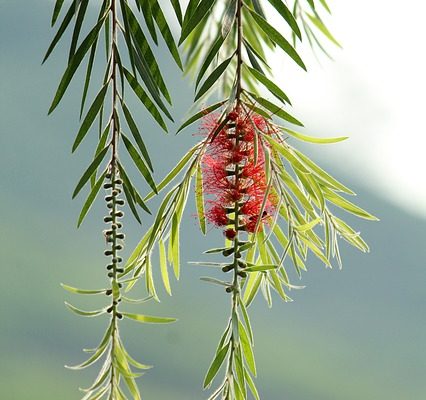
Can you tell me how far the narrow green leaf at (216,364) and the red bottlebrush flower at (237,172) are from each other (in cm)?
9

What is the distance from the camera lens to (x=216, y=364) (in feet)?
1.87

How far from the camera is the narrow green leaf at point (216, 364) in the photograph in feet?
1.85

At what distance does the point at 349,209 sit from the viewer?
667mm

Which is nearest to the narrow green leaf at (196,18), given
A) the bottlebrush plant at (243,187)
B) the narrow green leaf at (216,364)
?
the bottlebrush plant at (243,187)

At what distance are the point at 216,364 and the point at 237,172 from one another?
0.15 m

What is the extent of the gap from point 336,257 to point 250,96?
0.21 m

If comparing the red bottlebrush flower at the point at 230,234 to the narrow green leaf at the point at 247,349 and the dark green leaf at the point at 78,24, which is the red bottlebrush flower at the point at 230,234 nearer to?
the narrow green leaf at the point at 247,349

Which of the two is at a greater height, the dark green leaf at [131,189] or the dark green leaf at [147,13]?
the dark green leaf at [147,13]

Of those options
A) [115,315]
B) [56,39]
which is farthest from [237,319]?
[56,39]

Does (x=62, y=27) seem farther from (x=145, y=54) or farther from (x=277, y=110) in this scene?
(x=277, y=110)

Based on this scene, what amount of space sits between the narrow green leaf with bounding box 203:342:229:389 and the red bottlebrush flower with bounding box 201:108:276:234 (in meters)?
0.09

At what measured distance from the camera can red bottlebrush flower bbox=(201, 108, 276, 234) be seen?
1.89ft

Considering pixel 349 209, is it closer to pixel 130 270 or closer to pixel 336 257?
pixel 336 257

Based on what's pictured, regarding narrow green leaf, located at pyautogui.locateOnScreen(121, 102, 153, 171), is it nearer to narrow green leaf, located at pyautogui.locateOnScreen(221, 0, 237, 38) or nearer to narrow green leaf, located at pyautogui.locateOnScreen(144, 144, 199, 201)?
narrow green leaf, located at pyautogui.locateOnScreen(144, 144, 199, 201)
